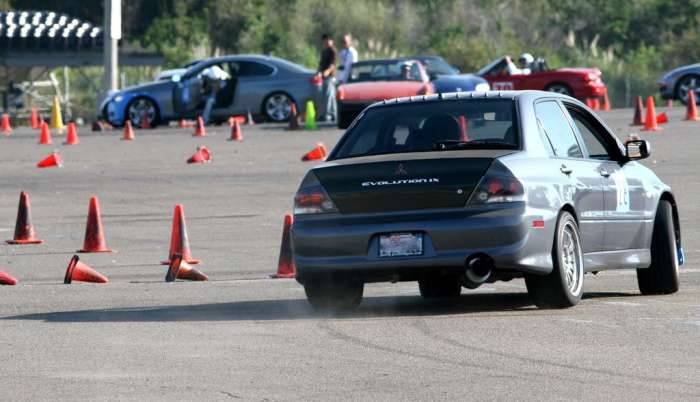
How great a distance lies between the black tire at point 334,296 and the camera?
11648 millimetres

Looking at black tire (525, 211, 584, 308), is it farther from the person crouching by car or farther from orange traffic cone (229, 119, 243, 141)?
the person crouching by car

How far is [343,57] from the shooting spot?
38.9 metres

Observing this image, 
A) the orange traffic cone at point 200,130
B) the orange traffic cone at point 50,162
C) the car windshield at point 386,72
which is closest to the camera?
the orange traffic cone at point 50,162

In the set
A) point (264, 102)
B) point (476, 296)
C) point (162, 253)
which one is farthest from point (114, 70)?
point (476, 296)

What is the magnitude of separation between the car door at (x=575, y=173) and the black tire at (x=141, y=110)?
28218mm

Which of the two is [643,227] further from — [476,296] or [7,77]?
[7,77]

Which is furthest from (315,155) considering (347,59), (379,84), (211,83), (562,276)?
(562,276)

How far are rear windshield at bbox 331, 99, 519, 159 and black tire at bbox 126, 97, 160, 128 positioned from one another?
1112 inches

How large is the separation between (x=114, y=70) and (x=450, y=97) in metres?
33.2

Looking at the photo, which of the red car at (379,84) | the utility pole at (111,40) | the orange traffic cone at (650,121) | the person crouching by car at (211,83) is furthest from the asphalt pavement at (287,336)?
the utility pole at (111,40)

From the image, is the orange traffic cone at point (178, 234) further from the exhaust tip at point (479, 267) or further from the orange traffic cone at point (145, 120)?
the orange traffic cone at point (145, 120)

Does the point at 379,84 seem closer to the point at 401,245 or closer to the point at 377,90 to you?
the point at 377,90

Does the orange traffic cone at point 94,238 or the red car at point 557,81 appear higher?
the red car at point 557,81

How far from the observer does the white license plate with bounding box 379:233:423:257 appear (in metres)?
11.1
